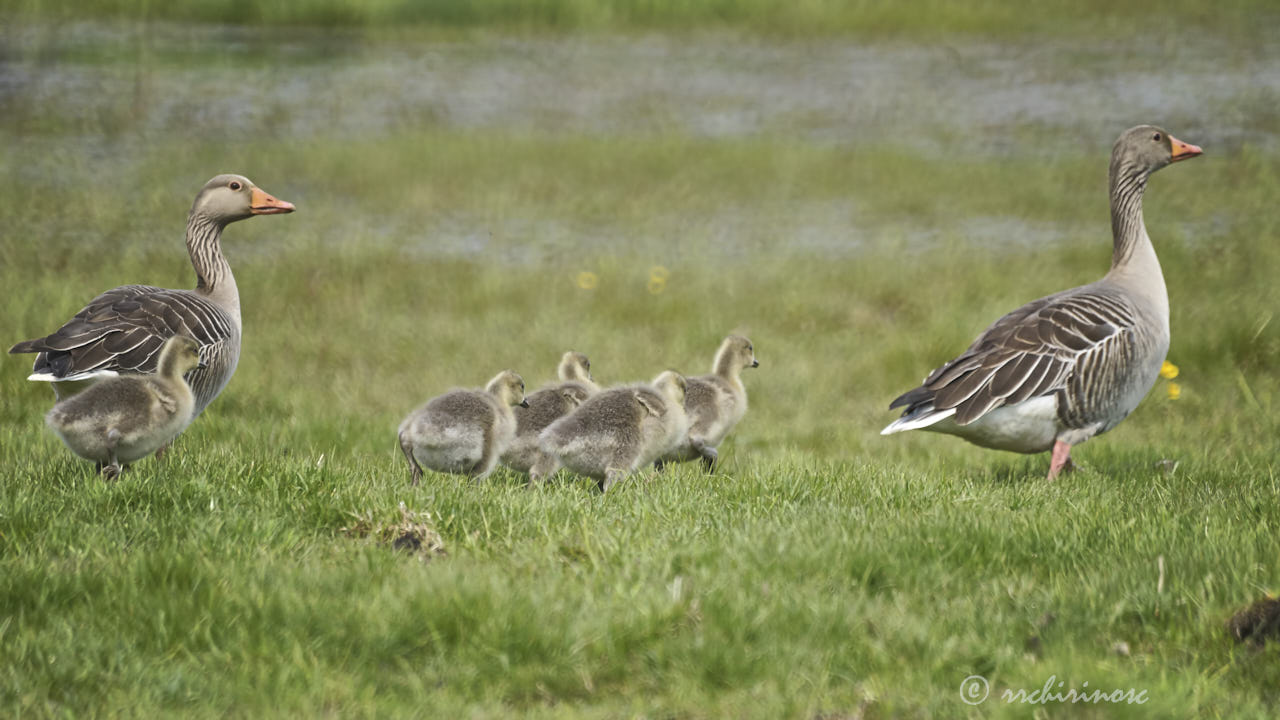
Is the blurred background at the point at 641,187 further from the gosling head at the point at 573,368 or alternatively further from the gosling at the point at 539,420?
the gosling at the point at 539,420

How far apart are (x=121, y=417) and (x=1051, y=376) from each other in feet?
20.4

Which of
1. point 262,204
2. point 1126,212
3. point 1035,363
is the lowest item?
point 1035,363

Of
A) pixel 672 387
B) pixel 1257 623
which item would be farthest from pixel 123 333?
pixel 1257 623

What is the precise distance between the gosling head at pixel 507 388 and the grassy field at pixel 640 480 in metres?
0.95

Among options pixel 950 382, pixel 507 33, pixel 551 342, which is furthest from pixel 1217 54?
pixel 950 382

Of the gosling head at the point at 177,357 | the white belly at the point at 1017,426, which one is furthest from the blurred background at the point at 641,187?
the gosling head at the point at 177,357

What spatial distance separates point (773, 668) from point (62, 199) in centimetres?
1777

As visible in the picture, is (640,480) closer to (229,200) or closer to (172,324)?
(172,324)

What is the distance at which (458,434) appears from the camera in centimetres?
736

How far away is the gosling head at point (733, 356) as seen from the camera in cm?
962

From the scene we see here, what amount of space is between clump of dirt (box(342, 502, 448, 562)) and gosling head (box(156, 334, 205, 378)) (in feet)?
7.01

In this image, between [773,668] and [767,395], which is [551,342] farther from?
[773,668]

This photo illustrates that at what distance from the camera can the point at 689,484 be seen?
7.27m

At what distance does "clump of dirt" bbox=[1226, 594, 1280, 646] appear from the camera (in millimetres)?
4781
